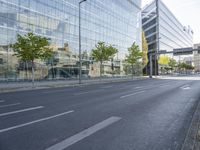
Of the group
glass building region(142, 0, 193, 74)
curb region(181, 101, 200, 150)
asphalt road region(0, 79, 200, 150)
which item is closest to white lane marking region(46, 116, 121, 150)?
asphalt road region(0, 79, 200, 150)

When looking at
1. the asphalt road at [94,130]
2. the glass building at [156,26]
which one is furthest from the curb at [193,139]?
the glass building at [156,26]

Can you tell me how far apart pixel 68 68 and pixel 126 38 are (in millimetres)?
28712

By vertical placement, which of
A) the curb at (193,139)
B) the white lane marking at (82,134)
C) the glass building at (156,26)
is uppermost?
the glass building at (156,26)

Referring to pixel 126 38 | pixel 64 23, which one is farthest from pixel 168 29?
pixel 64 23

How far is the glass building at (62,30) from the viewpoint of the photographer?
2909cm

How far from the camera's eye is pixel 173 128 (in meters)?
6.30

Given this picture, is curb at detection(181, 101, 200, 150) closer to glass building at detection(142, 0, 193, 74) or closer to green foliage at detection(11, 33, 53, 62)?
green foliage at detection(11, 33, 53, 62)

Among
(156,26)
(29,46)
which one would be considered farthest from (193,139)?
(156,26)

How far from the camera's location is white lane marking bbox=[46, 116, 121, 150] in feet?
15.7

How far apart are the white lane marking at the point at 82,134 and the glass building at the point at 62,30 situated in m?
25.0

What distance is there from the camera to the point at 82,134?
5.66 m

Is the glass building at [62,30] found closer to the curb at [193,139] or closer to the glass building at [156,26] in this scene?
the glass building at [156,26]

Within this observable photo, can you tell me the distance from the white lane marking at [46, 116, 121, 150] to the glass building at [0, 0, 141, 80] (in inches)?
984

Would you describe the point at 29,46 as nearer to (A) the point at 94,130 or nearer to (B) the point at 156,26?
(A) the point at 94,130
